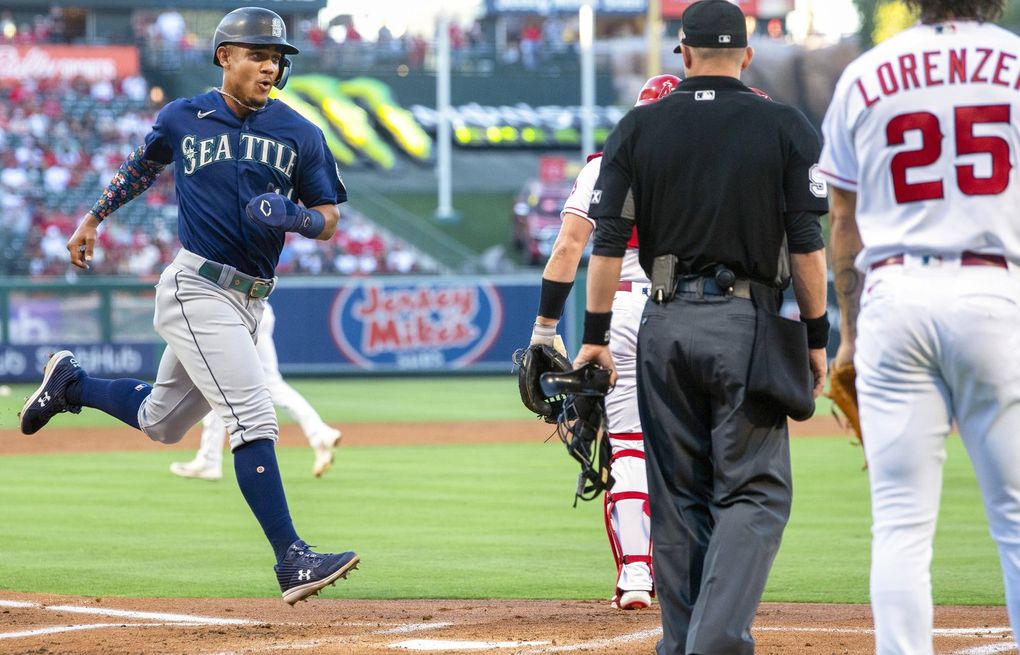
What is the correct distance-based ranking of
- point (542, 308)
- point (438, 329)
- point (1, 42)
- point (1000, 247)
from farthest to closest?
1. point (1, 42)
2. point (438, 329)
3. point (542, 308)
4. point (1000, 247)

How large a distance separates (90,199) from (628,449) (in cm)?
2634

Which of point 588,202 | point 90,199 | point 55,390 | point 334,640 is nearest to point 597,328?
point 588,202

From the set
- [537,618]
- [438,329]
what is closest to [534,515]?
[537,618]

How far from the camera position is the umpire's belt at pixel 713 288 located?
166 inches

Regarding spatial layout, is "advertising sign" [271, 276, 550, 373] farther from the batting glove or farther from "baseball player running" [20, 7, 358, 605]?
the batting glove

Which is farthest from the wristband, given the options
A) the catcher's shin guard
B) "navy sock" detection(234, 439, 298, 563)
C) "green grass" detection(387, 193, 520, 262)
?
"green grass" detection(387, 193, 520, 262)

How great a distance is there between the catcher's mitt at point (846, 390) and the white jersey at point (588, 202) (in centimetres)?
130

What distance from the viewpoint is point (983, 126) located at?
3.48 metres

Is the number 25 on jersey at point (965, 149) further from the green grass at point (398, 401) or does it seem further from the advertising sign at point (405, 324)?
the advertising sign at point (405, 324)

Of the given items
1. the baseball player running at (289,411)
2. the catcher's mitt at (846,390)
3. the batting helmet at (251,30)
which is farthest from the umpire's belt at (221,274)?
the baseball player running at (289,411)

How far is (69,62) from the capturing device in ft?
127

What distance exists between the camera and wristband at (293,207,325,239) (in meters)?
5.45

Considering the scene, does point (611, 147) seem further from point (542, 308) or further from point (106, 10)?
point (106, 10)

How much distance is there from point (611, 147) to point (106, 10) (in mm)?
41420
